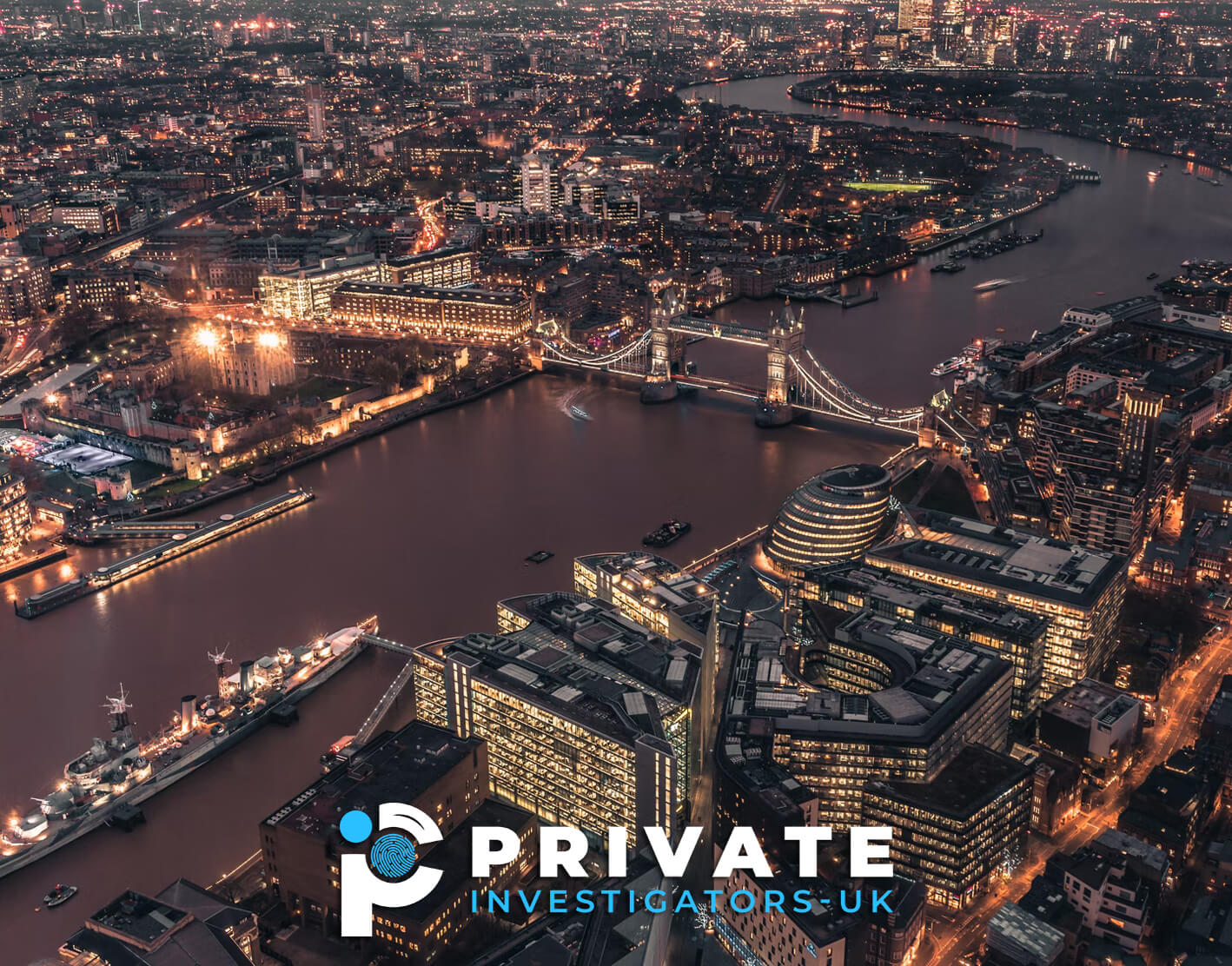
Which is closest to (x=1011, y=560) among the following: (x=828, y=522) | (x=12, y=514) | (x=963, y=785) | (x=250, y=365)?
(x=828, y=522)

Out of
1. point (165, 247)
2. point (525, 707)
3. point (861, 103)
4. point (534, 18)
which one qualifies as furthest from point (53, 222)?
point (534, 18)

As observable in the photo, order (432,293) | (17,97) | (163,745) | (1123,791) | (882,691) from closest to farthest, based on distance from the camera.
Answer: (882,691)
(1123,791)
(163,745)
(432,293)
(17,97)

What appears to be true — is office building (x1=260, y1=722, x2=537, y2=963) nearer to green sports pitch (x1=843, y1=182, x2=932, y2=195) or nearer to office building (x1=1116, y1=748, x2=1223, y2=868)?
office building (x1=1116, y1=748, x2=1223, y2=868)

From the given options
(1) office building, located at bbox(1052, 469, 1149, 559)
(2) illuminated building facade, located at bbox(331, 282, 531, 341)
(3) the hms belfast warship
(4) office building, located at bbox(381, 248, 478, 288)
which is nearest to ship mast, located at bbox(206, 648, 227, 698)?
(3) the hms belfast warship

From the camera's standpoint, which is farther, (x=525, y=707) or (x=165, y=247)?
(x=165, y=247)

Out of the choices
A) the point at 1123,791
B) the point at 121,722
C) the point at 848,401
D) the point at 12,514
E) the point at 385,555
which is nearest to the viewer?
the point at 1123,791

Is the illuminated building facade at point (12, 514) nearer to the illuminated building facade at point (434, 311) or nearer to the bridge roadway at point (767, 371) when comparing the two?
the bridge roadway at point (767, 371)

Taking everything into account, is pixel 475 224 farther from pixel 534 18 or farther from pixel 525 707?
pixel 534 18

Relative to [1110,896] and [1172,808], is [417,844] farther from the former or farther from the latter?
[1172,808]
